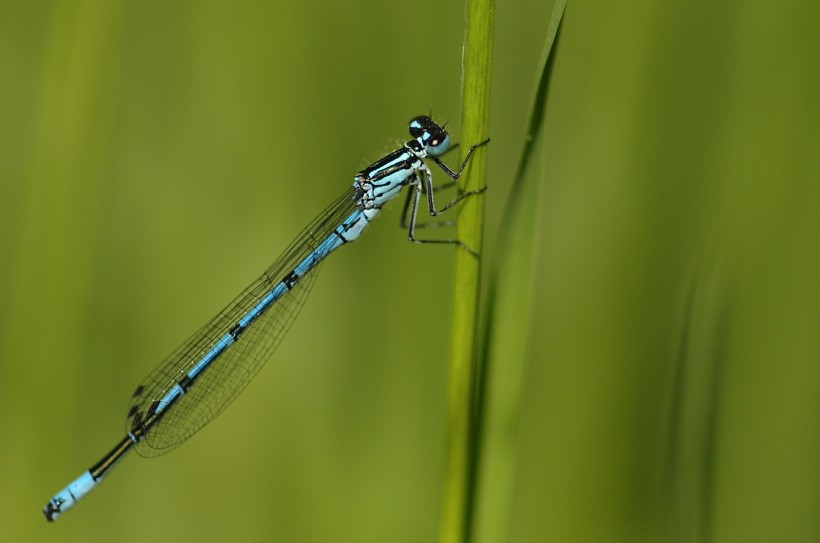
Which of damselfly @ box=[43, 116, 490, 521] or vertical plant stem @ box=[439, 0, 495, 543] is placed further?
damselfly @ box=[43, 116, 490, 521]

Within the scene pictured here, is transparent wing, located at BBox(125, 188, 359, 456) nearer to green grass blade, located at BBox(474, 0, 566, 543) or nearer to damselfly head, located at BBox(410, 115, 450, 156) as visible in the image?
damselfly head, located at BBox(410, 115, 450, 156)

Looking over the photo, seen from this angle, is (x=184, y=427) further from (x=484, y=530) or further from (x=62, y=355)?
(x=484, y=530)

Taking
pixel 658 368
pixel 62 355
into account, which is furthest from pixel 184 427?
pixel 658 368

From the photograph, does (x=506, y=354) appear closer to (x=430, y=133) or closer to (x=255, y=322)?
(x=430, y=133)

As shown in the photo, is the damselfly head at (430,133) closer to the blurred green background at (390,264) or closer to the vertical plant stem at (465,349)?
the blurred green background at (390,264)

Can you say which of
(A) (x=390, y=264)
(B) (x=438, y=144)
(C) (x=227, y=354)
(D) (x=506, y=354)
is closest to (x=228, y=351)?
(C) (x=227, y=354)

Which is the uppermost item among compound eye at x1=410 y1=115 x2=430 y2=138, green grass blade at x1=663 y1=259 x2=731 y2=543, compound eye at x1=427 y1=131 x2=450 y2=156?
compound eye at x1=410 y1=115 x2=430 y2=138

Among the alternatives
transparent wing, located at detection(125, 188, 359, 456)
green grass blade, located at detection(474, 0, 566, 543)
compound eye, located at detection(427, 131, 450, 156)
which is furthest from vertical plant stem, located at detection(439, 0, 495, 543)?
transparent wing, located at detection(125, 188, 359, 456)
